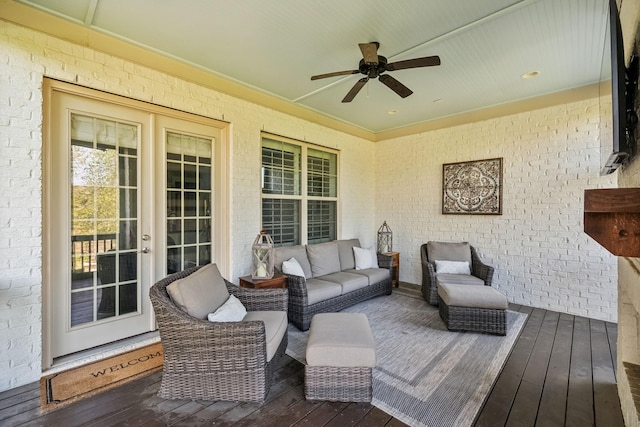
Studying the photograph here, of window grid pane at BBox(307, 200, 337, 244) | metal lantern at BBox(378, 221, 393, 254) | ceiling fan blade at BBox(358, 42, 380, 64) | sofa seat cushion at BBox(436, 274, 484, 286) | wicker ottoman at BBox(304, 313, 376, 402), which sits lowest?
wicker ottoman at BBox(304, 313, 376, 402)

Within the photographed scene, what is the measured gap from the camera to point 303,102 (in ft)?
13.9

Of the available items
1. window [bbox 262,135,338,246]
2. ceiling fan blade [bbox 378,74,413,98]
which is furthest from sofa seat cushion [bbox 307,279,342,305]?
ceiling fan blade [bbox 378,74,413,98]

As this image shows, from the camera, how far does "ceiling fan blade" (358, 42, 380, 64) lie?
7.48 ft

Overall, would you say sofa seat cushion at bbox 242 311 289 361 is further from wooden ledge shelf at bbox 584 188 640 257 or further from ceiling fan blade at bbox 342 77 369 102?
ceiling fan blade at bbox 342 77 369 102

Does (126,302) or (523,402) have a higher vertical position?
(126,302)

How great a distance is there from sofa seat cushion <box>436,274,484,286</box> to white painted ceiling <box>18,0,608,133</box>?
2.55m

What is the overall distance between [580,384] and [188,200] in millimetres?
4120

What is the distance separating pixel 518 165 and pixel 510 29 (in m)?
2.30

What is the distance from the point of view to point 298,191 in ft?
15.6

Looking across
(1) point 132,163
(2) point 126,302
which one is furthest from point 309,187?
(2) point 126,302

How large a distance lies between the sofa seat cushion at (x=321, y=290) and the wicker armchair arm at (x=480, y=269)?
2067 mm

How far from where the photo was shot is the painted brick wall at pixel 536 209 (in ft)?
11.9

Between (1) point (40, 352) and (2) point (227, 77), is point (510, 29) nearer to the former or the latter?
(2) point (227, 77)

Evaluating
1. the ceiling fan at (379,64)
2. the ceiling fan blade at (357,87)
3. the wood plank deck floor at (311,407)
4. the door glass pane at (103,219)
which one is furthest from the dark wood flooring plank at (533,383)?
the door glass pane at (103,219)
